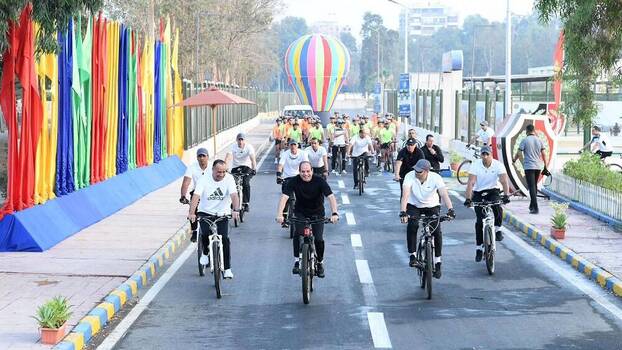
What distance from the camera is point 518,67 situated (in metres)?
181

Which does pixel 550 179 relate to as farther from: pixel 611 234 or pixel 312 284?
pixel 312 284

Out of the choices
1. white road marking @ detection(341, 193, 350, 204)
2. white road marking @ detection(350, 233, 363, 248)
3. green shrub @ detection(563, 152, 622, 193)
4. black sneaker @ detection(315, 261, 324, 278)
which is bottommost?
white road marking @ detection(341, 193, 350, 204)

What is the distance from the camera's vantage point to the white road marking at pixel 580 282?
14.0 meters

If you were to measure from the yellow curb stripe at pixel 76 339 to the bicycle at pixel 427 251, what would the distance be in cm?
479

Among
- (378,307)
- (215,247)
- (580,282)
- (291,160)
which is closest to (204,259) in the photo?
(215,247)

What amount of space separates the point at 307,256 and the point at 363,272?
290 centimetres

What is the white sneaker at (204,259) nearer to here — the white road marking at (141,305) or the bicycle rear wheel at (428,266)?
the white road marking at (141,305)

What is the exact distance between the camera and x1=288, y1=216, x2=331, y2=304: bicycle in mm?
13805

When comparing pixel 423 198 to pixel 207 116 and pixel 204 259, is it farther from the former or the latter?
pixel 207 116

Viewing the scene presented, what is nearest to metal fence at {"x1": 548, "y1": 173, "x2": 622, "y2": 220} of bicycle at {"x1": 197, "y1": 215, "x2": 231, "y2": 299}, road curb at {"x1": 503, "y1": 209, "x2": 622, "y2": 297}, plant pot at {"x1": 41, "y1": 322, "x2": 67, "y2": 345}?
road curb at {"x1": 503, "y1": 209, "x2": 622, "y2": 297}

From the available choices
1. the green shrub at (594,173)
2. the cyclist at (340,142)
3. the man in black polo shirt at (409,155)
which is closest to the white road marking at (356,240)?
the man in black polo shirt at (409,155)

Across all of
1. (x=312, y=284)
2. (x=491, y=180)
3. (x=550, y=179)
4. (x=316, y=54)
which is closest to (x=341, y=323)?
(x=312, y=284)

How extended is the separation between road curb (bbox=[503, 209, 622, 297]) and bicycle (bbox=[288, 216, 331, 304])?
4.12m

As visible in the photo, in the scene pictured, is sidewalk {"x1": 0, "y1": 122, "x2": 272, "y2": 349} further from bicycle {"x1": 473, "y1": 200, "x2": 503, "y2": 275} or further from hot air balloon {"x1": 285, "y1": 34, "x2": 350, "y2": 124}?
hot air balloon {"x1": 285, "y1": 34, "x2": 350, "y2": 124}
